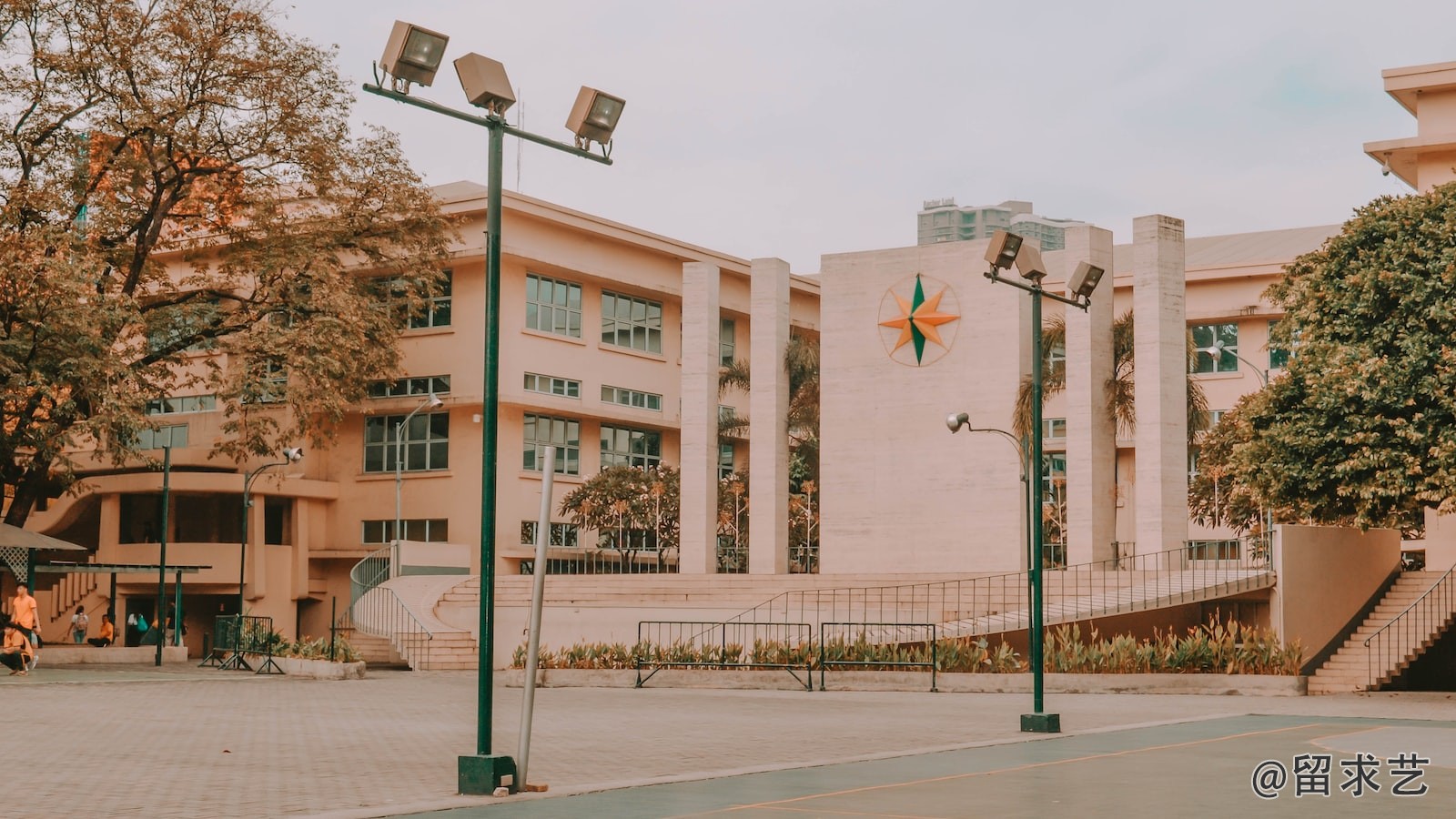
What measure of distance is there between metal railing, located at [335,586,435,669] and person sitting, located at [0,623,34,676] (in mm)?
10512

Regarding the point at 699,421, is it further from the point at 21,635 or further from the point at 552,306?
the point at 21,635

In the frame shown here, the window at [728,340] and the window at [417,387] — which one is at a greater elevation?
the window at [728,340]

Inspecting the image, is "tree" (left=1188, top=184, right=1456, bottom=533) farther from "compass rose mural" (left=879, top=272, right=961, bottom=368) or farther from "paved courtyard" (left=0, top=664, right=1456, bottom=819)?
"compass rose mural" (left=879, top=272, right=961, bottom=368)

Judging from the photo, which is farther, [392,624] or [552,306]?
[552,306]

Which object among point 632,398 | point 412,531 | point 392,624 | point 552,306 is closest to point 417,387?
point 412,531

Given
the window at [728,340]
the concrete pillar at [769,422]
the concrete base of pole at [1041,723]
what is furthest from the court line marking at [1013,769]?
the window at [728,340]

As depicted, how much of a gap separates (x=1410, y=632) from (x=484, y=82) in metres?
24.2

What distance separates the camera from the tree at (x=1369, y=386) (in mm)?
26719

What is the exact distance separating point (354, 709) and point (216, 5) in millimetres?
22274

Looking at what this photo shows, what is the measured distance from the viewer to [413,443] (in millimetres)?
53219

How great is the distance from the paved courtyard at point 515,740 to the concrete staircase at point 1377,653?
56.6 inches

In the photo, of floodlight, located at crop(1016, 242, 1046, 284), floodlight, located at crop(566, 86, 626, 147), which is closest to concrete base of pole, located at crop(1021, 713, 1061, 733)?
floodlight, located at crop(1016, 242, 1046, 284)

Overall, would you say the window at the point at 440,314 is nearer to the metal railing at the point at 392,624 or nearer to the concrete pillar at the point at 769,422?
the metal railing at the point at 392,624

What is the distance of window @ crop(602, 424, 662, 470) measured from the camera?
56.1 meters
